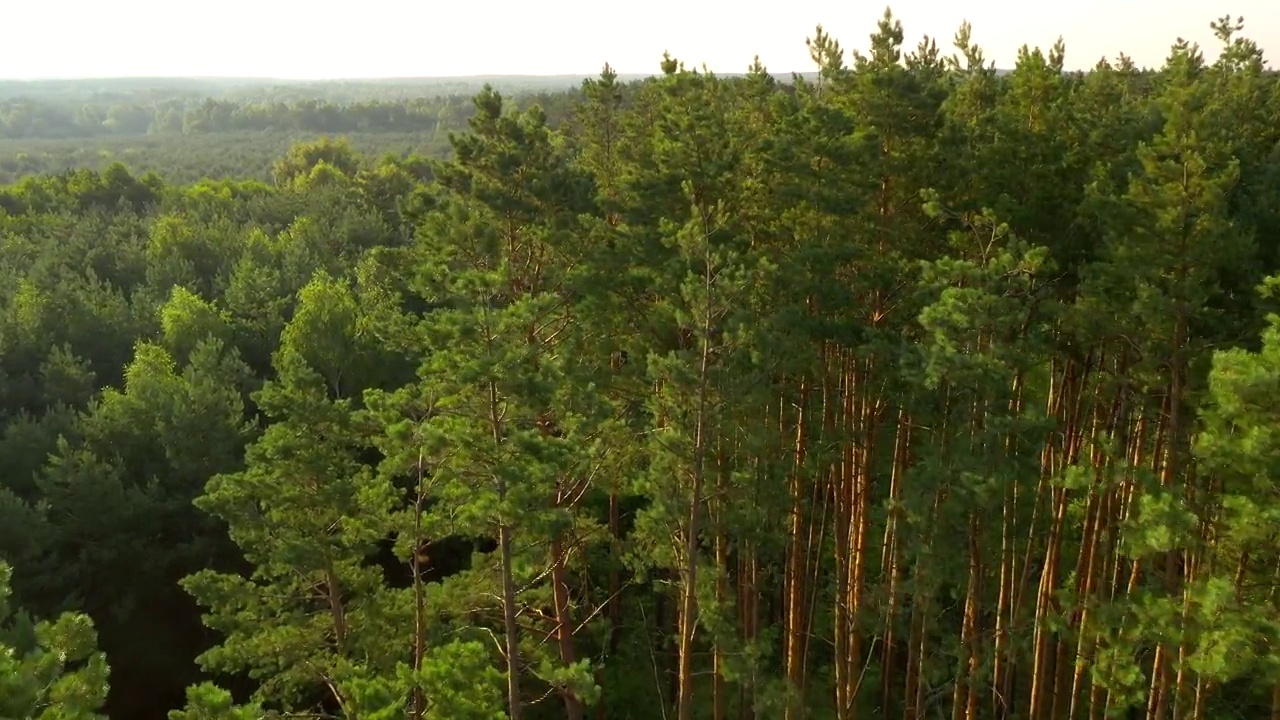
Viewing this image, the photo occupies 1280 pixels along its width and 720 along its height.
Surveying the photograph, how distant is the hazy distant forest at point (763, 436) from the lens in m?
10.3

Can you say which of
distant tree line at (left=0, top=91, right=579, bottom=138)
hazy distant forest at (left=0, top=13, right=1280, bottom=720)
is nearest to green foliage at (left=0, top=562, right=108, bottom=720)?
hazy distant forest at (left=0, top=13, right=1280, bottom=720)

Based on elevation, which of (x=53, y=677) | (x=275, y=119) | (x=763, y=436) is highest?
(x=275, y=119)

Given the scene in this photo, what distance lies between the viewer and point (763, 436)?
12.1 m

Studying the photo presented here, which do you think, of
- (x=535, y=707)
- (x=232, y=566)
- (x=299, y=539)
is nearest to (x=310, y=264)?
(x=232, y=566)

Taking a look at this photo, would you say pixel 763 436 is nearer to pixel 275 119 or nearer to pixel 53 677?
pixel 53 677

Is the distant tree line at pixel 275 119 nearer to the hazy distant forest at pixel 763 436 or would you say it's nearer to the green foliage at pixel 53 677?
the hazy distant forest at pixel 763 436

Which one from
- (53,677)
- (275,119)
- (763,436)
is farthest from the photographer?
(275,119)

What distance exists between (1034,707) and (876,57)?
10555mm

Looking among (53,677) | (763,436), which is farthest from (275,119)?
(53,677)

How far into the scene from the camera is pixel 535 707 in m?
19.0

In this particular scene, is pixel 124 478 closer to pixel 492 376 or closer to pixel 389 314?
pixel 389 314

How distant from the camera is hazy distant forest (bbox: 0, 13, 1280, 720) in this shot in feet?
33.7

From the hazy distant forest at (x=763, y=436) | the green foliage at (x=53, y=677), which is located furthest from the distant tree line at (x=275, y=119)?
the green foliage at (x=53, y=677)

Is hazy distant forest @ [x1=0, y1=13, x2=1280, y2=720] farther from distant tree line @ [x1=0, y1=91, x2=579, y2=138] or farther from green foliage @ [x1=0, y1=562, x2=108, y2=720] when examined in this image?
distant tree line @ [x1=0, y1=91, x2=579, y2=138]
